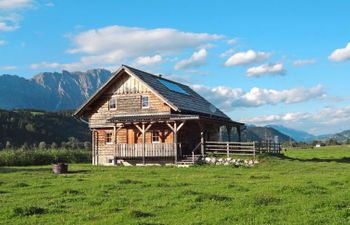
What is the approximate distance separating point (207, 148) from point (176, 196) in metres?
25.2

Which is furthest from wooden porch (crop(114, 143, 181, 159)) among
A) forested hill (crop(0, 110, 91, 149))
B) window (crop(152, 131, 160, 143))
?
forested hill (crop(0, 110, 91, 149))

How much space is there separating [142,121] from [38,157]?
14.8 metres

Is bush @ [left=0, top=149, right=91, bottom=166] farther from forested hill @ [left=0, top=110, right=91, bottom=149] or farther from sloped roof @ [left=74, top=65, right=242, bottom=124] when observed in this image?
forested hill @ [left=0, top=110, right=91, bottom=149]

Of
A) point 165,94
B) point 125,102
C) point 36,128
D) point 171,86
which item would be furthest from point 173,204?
point 36,128

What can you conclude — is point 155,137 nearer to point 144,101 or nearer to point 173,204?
point 144,101

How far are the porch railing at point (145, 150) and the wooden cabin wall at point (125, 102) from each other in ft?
10.1

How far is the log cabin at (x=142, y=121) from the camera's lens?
40125mm

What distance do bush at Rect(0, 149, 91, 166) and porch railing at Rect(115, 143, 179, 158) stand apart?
10909 mm

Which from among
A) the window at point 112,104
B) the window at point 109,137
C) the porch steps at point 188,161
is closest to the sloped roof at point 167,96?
the window at point 112,104

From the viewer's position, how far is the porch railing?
1574 inches

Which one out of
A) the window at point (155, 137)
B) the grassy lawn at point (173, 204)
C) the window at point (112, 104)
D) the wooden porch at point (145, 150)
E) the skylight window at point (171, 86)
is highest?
the skylight window at point (171, 86)

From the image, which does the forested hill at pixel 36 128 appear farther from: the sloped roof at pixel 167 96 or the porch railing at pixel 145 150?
the porch railing at pixel 145 150

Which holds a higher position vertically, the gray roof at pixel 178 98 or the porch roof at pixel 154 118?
the gray roof at pixel 178 98

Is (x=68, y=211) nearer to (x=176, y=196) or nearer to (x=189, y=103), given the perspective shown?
(x=176, y=196)
